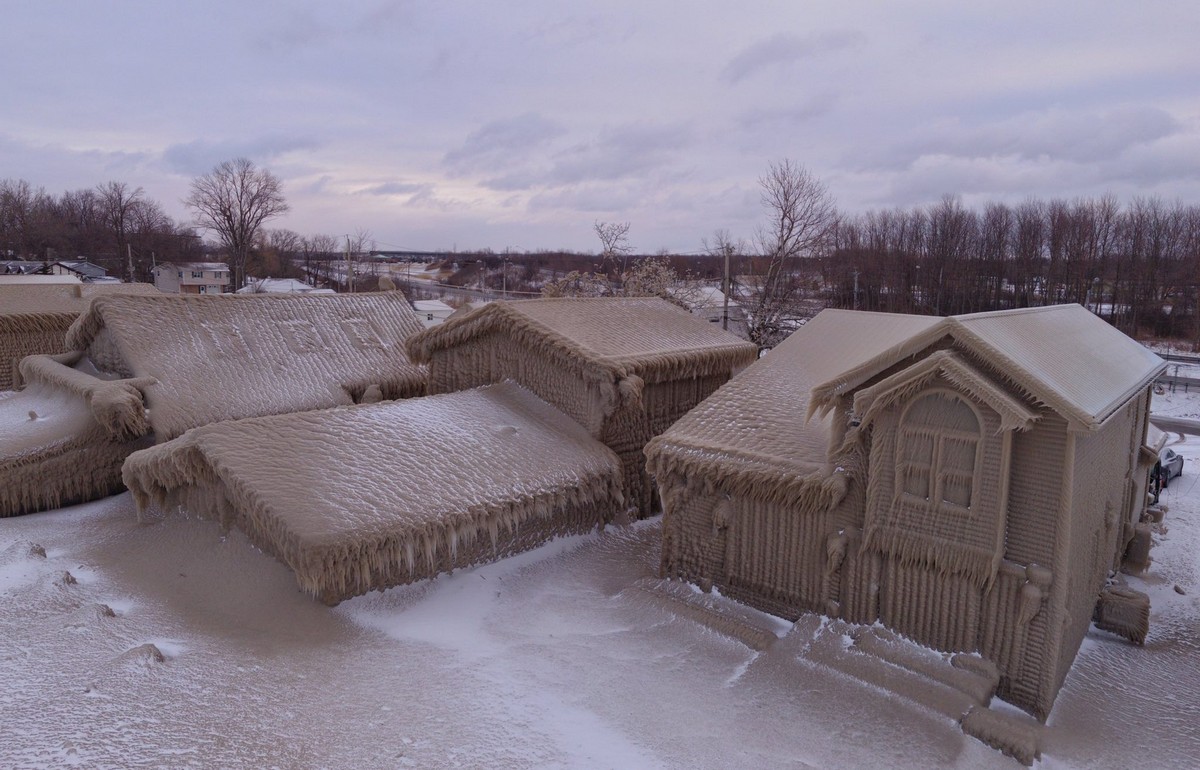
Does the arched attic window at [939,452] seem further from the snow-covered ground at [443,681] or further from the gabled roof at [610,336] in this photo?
the gabled roof at [610,336]

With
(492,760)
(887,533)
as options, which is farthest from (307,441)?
(887,533)

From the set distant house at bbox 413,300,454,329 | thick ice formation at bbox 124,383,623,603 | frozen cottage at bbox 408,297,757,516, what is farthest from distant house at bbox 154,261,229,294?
thick ice formation at bbox 124,383,623,603

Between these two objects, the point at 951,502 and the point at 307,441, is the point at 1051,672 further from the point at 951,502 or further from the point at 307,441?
the point at 307,441

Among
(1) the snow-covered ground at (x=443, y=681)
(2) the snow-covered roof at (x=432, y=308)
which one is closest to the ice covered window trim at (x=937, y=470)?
(1) the snow-covered ground at (x=443, y=681)

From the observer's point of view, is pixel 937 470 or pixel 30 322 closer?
pixel 937 470

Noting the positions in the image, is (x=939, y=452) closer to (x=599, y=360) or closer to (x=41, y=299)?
(x=599, y=360)

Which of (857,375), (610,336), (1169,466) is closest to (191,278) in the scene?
(610,336)

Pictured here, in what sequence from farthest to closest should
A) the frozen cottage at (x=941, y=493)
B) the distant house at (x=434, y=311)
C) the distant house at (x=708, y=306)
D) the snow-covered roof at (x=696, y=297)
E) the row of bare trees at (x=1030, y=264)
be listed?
the row of bare trees at (x=1030, y=264)
the distant house at (x=434, y=311)
the snow-covered roof at (x=696, y=297)
the distant house at (x=708, y=306)
the frozen cottage at (x=941, y=493)
